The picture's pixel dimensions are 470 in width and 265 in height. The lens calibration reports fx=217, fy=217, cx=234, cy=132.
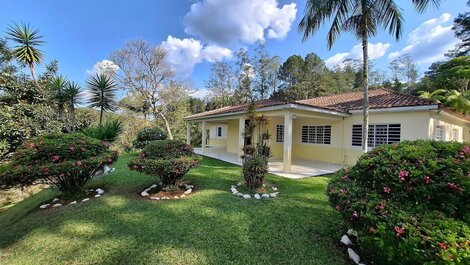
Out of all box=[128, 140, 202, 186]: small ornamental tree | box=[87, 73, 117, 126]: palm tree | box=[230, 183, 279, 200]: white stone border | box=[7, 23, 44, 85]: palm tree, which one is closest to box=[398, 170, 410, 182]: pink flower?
box=[230, 183, 279, 200]: white stone border

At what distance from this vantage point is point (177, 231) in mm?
4219

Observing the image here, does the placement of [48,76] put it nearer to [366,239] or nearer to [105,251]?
[105,251]

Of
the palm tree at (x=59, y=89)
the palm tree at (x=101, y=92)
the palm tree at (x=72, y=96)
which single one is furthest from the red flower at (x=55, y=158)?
the palm tree at (x=59, y=89)

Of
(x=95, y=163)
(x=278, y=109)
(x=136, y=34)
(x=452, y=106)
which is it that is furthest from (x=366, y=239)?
(x=136, y=34)

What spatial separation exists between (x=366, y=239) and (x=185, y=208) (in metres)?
3.94

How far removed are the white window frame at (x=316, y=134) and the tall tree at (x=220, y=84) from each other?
21.1 m

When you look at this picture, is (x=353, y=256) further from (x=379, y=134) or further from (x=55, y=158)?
(x=379, y=134)

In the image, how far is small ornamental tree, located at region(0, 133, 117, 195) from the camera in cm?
503

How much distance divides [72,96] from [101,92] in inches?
58.9

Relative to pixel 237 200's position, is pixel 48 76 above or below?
above

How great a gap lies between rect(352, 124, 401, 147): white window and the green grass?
22.2ft

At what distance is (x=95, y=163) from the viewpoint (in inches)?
230

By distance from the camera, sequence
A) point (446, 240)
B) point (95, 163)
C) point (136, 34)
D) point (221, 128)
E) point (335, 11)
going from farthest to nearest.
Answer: point (136, 34)
point (221, 128)
point (335, 11)
point (95, 163)
point (446, 240)

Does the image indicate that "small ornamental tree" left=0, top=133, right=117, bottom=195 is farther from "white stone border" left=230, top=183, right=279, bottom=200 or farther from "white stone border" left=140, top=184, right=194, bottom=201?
"white stone border" left=230, top=183, right=279, bottom=200
